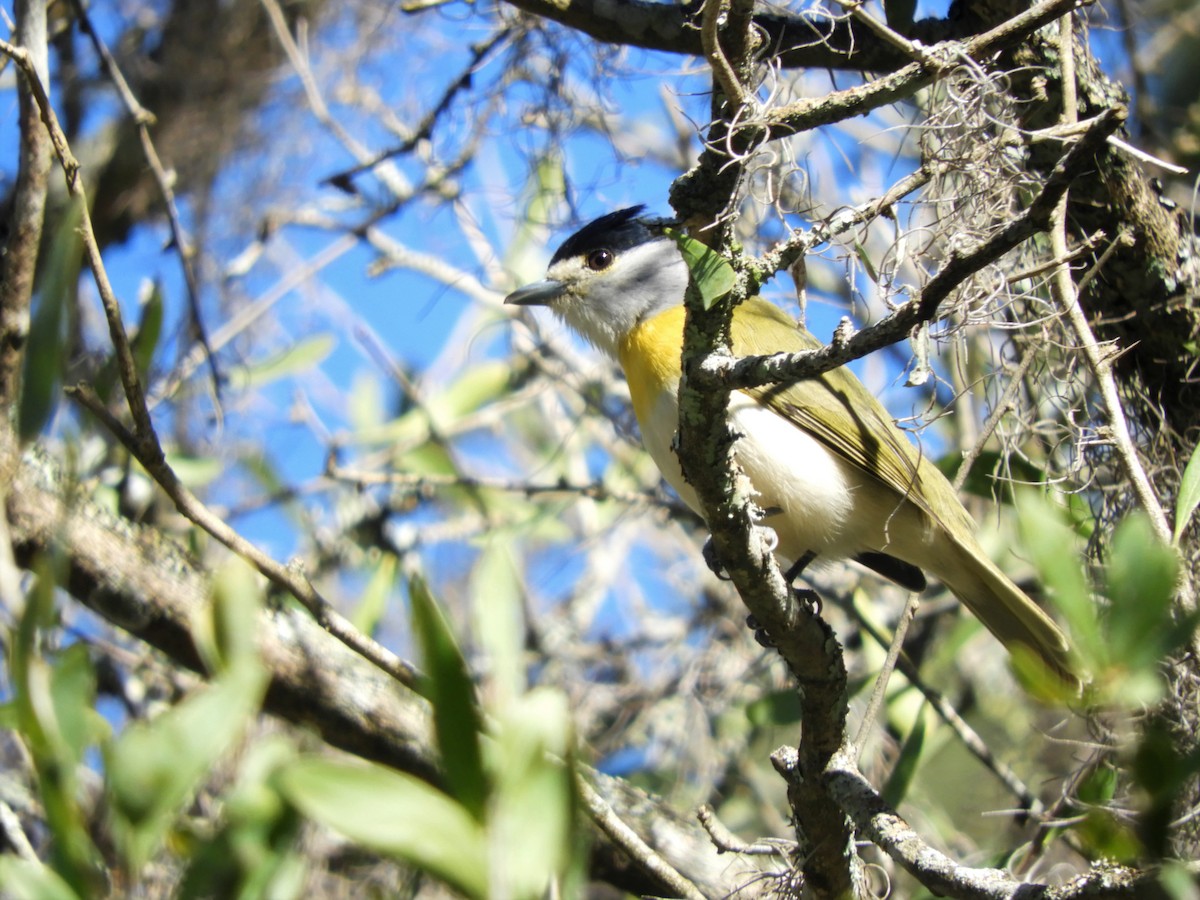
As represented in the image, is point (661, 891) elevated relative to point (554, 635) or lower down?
lower down

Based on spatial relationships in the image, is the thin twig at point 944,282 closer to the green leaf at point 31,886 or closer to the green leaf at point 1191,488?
the green leaf at point 1191,488

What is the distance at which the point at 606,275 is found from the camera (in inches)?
151

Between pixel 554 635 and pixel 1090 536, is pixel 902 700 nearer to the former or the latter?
pixel 1090 536

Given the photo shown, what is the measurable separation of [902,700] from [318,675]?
193 cm

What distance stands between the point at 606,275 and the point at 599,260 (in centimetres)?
7

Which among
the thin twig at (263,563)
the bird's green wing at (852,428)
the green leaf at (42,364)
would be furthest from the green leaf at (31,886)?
the bird's green wing at (852,428)

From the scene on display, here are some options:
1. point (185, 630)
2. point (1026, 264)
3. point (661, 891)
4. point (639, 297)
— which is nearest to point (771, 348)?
point (639, 297)

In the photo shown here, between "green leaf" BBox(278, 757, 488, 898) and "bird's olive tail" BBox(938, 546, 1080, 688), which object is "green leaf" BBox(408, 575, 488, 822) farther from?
"bird's olive tail" BBox(938, 546, 1080, 688)

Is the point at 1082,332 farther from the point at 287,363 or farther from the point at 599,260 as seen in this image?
the point at 287,363

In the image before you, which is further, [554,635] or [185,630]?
[554,635]

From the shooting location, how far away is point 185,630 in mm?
3160

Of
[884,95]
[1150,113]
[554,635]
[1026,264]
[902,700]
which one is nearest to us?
[884,95]

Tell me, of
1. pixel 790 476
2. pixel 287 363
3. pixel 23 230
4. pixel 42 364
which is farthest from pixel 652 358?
pixel 287 363

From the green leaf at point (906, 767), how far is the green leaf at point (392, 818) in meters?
2.46
